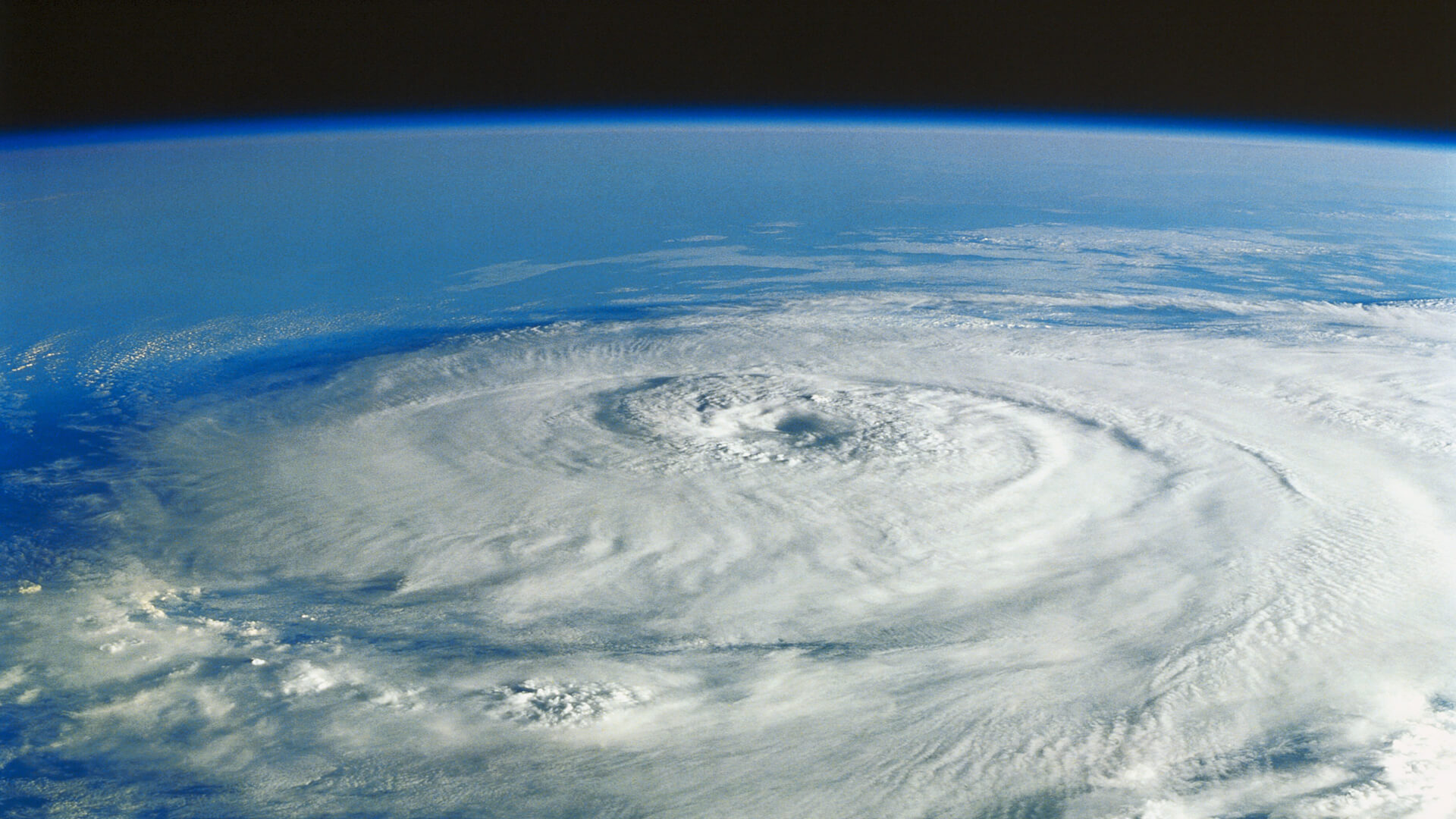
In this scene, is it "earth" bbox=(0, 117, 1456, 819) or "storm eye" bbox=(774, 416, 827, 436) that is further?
"storm eye" bbox=(774, 416, 827, 436)

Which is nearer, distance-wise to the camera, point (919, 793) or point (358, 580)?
point (919, 793)

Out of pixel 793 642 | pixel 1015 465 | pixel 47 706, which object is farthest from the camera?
pixel 1015 465

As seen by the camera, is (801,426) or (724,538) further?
(801,426)

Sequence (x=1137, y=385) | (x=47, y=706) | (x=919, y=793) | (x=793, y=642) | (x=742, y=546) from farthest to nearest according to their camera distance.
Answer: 1. (x=1137, y=385)
2. (x=742, y=546)
3. (x=793, y=642)
4. (x=47, y=706)
5. (x=919, y=793)

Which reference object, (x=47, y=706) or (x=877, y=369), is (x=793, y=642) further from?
(x=877, y=369)

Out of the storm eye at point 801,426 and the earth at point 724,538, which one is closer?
the earth at point 724,538

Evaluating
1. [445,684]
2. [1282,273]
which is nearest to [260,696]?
[445,684]

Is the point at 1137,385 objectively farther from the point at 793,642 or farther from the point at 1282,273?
the point at 1282,273

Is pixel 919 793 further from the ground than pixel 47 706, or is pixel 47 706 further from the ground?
pixel 47 706
